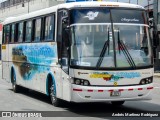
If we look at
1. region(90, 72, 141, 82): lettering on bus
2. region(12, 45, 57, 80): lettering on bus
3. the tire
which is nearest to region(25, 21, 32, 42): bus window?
region(12, 45, 57, 80): lettering on bus

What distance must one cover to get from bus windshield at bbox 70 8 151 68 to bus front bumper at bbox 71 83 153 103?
0.59 m

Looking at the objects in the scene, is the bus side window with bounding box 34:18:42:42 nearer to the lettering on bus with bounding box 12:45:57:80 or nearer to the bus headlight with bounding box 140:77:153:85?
the lettering on bus with bounding box 12:45:57:80

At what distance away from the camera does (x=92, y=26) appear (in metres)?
12.1

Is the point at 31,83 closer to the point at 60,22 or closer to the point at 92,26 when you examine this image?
the point at 60,22

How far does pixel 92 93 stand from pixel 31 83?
5.29 m

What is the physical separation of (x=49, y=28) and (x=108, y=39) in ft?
9.30

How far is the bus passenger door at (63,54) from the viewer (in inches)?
482

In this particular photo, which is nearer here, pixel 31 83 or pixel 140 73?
pixel 140 73

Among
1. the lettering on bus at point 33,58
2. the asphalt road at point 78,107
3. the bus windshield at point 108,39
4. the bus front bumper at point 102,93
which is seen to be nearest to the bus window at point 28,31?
the lettering on bus at point 33,58

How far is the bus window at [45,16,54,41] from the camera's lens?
45.4 feet

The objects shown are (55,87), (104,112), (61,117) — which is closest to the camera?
(61,117)

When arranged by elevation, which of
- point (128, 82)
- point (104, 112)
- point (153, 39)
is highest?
point (153, 39)

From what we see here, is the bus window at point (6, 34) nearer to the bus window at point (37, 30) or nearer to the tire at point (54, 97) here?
the bus window at point (37, 30)

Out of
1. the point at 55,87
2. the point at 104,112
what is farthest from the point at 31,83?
the point at 104,112
